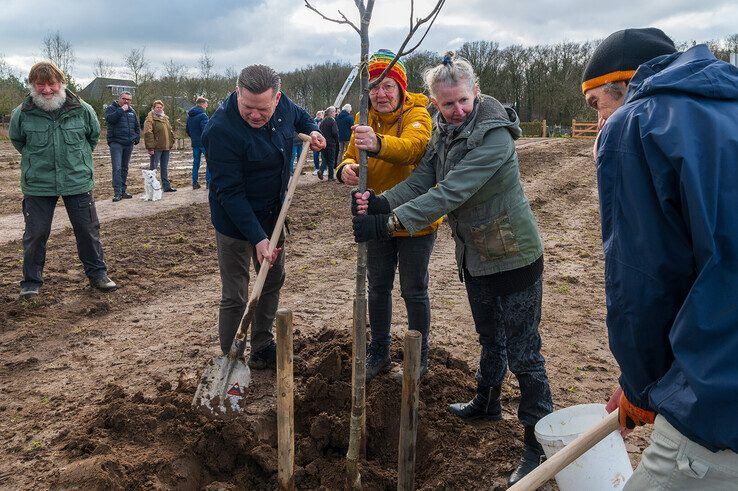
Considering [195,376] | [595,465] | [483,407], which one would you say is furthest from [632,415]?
[195,376]

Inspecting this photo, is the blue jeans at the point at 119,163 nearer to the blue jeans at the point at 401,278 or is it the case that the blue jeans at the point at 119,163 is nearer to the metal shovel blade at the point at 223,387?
the metal shovel blade at the point at 223,387

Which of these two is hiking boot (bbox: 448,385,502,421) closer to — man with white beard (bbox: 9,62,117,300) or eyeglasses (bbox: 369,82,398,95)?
eyeglasses (bbox: 369,82,398,95)

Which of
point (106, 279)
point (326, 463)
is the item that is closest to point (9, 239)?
point (106, 279)

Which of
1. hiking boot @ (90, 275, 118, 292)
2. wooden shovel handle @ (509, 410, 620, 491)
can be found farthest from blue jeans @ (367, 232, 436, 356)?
hiking boot @ (90, 275, 118, 292)

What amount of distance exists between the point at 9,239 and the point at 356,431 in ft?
23.0

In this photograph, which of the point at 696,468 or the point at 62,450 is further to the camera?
the point at 62,450

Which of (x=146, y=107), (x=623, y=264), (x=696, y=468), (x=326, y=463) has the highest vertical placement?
(x=146, y=107)

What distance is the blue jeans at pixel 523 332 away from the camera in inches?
111

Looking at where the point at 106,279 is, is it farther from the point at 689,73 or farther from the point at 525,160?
the point at 525,160

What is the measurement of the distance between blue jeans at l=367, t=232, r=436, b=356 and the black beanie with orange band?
1.68 meters

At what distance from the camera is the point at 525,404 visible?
115 inches

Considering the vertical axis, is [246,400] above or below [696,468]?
below

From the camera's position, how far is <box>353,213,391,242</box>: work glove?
8.84 ft

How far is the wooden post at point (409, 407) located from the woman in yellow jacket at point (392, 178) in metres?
0.97
